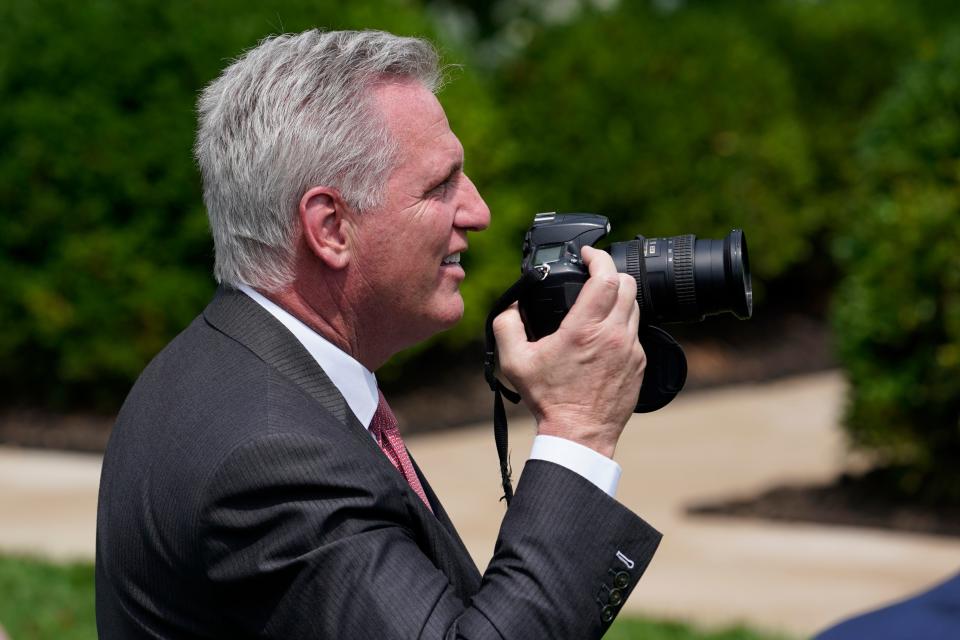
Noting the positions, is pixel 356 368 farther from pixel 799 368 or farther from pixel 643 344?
pixel 799 368

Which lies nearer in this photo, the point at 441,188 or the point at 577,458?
the point at 577,458

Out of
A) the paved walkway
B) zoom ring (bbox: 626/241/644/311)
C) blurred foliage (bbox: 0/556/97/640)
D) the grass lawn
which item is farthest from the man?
the paved walkway

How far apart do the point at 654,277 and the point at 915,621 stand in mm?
1180

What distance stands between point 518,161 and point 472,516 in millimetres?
4095

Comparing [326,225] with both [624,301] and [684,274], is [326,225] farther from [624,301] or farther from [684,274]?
[684,274]

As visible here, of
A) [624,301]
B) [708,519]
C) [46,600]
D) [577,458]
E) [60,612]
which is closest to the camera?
[577,458]

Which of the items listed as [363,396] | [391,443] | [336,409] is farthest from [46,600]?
[336,409]

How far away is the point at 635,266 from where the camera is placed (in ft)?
7.23

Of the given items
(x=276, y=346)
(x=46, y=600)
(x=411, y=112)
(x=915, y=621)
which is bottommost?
(x=46, y=600)

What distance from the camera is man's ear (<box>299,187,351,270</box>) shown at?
1932mm

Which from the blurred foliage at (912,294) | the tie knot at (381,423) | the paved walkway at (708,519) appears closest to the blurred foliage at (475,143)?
the blurred foliage at (912,294)

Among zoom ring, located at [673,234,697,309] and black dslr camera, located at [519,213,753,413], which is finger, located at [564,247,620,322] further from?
zoom ring, located at [673,234,697,309]

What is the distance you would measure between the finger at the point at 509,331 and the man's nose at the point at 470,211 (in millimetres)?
146

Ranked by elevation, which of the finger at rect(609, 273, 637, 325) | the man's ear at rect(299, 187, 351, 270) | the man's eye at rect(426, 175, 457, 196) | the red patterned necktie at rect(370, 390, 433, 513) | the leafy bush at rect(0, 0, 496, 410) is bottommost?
the leafy bush at rect(0, 0, 496, 410)
